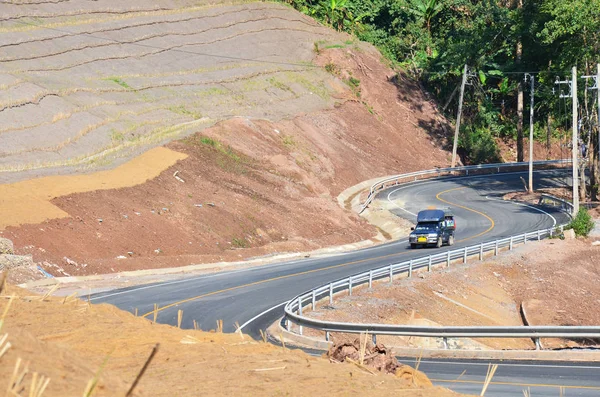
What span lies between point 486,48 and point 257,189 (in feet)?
124

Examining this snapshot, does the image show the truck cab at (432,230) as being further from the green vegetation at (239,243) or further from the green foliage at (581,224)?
the green vegetation at (239,243)

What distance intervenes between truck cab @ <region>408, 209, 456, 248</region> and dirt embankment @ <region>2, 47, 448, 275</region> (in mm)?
6090

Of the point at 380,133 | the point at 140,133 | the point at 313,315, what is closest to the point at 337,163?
the point at 380,133

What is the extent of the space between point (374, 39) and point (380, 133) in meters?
21.5

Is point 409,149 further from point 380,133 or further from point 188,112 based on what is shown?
point 188,112

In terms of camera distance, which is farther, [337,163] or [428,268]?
[337,163]

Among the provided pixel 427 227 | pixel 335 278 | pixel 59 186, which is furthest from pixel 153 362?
pixel 427 227

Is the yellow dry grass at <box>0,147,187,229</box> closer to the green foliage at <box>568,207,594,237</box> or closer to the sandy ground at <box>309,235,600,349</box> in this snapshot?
the sandy ground at <box>309,235,600,349</box>

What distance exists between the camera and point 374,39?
314ft

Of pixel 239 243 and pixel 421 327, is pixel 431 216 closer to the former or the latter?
pixel 239 243

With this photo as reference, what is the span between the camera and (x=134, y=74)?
2744 inches

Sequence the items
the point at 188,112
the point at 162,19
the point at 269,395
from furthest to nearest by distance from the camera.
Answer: the point at 162,19
the point at 188,112
the point at 269,395

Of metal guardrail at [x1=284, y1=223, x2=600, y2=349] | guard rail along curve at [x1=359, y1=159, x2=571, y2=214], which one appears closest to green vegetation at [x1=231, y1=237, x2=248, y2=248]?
metal guardrail at [x1=284, y1=223, x2=600, y2=349]

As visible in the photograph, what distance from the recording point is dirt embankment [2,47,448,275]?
1515 inches
